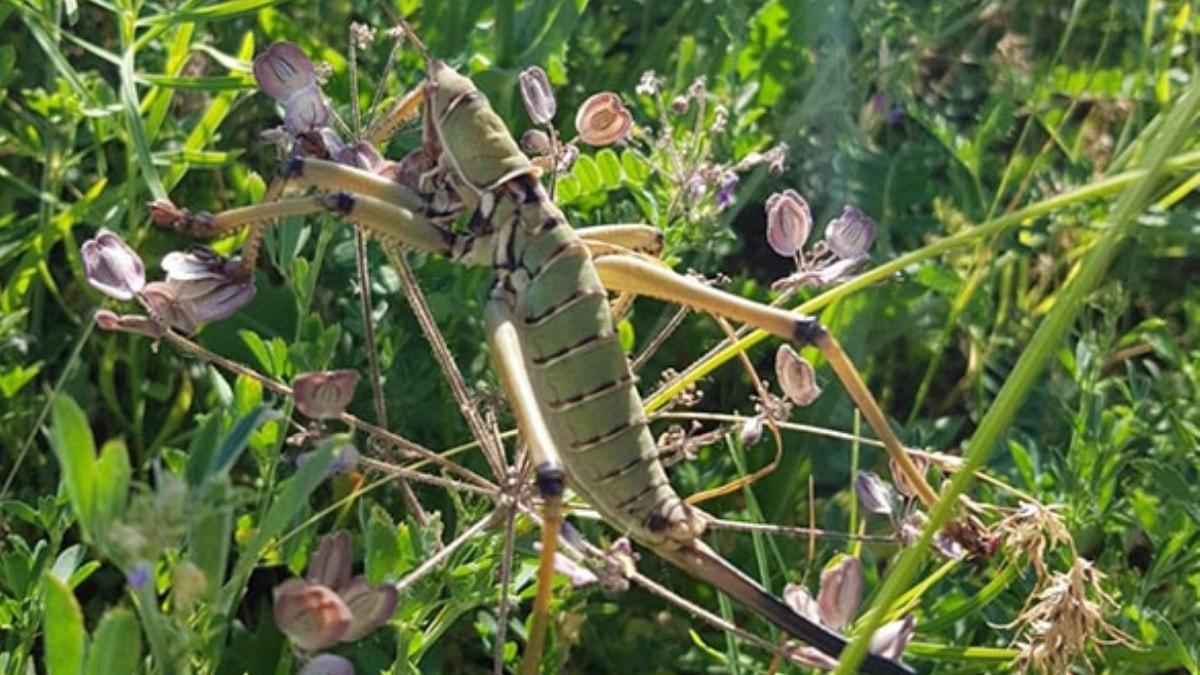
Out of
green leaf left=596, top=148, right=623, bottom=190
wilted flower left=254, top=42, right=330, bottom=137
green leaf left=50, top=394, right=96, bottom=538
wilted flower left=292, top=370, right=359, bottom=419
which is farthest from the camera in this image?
green leaf left=596, top=148, right=623, bottom=190

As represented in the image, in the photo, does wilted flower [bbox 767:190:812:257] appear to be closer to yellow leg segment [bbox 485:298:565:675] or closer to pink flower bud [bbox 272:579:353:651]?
yellow leg segment [bbox 485:298:565:675]

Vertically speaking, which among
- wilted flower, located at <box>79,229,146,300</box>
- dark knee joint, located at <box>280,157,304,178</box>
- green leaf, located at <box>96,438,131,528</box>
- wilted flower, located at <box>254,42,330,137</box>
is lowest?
wilted flower, located at <box>79,229,146,300</box>

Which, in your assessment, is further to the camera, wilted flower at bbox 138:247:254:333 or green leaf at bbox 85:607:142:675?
wilted flower at bbox 138:247:254:333

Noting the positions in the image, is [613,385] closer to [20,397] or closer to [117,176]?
[20,397]

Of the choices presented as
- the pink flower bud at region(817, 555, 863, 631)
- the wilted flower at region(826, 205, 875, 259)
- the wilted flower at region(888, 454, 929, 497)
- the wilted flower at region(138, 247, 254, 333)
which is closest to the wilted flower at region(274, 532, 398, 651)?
the wilted flower at region(138, 247, 254, 333)

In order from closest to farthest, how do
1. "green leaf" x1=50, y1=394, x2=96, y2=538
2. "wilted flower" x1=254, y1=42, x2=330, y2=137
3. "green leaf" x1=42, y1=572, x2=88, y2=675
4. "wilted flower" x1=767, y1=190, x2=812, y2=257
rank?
"green leaf" x1=50, y1=394, x2=96, y2=538
"green leaf" x1=42, y1=572, x2=88, y2=675
"wilted flower" x1=254, y1=42, x2=330, y2=137
"wilted flower" x1=767, y1=190, x2=812, y2=257

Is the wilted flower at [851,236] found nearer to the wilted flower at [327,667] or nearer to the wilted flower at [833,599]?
the wilted flower at [833,599]

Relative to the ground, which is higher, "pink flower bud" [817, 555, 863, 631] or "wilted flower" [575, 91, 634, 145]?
"wilted flower" [575, 91, 634, 145]

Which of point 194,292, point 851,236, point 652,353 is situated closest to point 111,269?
point 194,292
